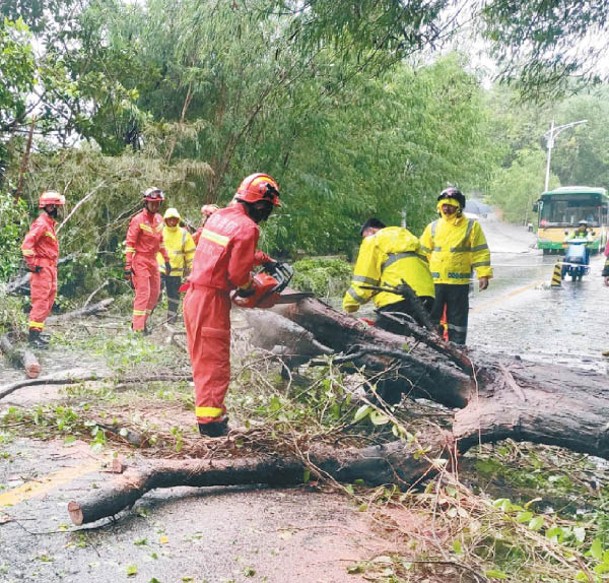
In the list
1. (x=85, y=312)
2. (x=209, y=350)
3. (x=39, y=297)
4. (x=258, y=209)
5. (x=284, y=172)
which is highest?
(x=284, y=172)

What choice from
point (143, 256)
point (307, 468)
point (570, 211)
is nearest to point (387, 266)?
point (307, 468)

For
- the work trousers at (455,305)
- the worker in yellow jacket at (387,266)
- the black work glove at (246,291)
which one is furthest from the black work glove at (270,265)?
the work trousers at (455,305)

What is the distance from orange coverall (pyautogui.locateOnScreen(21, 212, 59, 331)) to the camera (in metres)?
7.64

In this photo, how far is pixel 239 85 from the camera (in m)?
11.6

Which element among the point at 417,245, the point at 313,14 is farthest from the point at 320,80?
the point at 417,245

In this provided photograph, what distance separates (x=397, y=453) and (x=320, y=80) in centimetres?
908

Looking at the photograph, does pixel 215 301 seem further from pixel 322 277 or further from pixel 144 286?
pixel 322 277

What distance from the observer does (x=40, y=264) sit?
25.3 ft

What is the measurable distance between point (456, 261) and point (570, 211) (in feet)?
73.8

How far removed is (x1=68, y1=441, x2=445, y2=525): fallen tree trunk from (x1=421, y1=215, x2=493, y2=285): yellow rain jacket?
3100 millimetres

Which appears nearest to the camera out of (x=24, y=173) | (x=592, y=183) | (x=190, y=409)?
(x=190, y=409)

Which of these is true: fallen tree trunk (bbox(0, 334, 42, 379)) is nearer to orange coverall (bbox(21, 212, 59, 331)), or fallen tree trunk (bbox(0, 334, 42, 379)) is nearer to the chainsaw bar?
orange coverall (bbox(21, 212, 59, 331))

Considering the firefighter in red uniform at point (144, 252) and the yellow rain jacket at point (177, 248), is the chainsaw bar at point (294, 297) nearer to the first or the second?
the firefighter in red uniform at point (144, 252)

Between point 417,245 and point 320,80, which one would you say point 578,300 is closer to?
point 320,80
